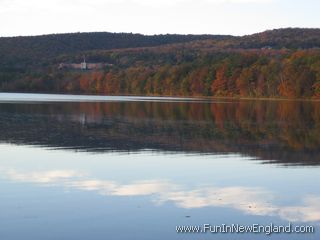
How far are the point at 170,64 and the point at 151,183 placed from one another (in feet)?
361

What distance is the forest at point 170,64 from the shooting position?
299ft

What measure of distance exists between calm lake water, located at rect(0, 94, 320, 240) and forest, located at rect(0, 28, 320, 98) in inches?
2360

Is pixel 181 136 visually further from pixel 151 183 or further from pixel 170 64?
pixel 170 64

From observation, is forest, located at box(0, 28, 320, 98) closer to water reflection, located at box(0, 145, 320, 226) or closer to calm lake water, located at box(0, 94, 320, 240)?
calm lake water, located at box(0, 94, 320, 240)

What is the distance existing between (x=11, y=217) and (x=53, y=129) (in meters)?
19.1

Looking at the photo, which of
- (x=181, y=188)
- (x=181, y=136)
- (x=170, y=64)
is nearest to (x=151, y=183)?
(x=181, y=188)

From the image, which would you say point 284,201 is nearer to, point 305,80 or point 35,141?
point 35,141

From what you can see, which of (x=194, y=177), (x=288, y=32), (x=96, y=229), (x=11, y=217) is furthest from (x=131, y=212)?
(x=288, y=32)

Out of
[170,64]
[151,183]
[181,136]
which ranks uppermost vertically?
[151,183]

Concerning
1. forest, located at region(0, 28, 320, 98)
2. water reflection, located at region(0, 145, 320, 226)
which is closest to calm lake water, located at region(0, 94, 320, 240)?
water reflection, located at region(0, 145, 320, 226)

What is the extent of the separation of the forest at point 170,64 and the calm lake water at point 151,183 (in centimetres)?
5995

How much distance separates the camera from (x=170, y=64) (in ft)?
410

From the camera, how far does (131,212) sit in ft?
39.8

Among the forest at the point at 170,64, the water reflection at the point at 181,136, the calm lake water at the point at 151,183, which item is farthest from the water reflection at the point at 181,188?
the forest at the point at 170,64
